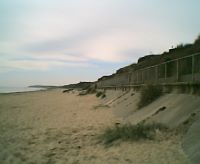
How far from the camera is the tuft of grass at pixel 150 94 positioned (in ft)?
57.1

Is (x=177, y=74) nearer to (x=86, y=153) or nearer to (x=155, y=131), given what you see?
(x=155, y=131)

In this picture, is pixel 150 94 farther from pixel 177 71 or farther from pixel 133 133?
pixel 133 133

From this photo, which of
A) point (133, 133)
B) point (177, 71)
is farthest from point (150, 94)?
point (133, 133)

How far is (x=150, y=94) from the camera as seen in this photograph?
692 inches

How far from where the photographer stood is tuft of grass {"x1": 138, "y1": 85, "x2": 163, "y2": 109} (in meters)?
17.4

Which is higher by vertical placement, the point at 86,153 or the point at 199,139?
the point at 199,139

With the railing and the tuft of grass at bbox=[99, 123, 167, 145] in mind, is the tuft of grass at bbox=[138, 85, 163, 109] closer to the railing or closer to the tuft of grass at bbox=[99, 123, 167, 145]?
the railing

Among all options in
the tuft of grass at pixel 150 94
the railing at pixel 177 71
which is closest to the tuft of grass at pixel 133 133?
the railing at pixel 177 71

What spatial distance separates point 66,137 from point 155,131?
369 cm

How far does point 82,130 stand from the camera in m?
14.0

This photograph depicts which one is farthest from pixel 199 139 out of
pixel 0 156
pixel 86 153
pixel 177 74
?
pixel 177 74

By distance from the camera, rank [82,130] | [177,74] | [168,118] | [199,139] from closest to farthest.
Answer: [199,139] < [168,118] < [82,130] < [177,74]

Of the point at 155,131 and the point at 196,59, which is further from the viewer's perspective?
the point at 196,59

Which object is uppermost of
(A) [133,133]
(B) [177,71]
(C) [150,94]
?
(B) [177,71]
